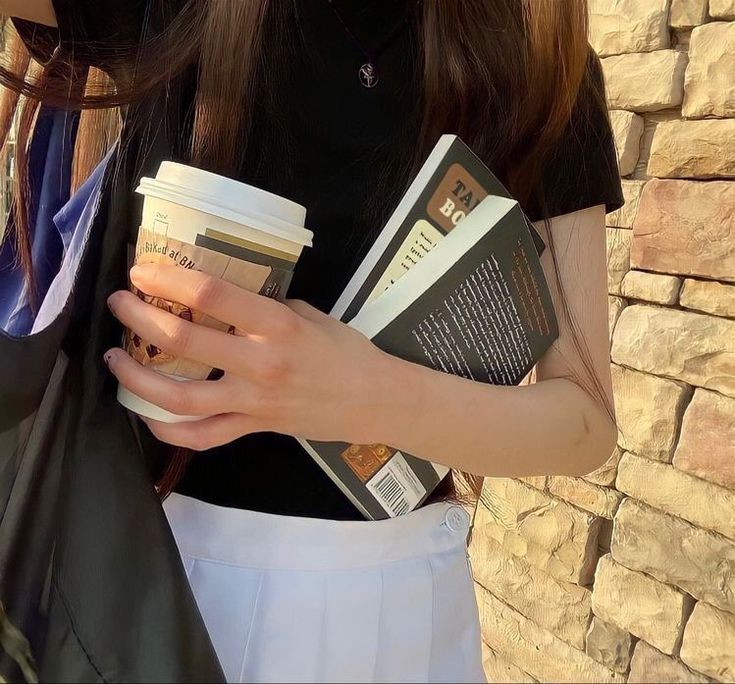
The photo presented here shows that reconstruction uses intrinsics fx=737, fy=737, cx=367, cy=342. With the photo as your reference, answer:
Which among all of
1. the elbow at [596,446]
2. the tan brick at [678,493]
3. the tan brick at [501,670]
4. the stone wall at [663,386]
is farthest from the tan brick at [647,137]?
the tan brick at [501,670]

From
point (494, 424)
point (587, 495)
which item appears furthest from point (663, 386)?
point (494, 424)

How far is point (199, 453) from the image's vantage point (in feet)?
1.97

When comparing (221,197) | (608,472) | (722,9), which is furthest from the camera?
(608,472)

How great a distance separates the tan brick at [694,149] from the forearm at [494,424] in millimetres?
616

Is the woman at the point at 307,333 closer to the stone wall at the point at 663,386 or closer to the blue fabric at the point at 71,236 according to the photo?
the blue fabric at the point at 71,236

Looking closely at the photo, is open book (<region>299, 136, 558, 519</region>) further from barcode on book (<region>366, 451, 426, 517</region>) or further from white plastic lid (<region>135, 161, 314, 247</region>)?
white plastic lid (<region>135, 161, 314, 247</region>)

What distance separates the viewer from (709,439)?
3.70 feet

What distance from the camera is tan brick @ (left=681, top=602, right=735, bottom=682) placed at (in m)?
1.13

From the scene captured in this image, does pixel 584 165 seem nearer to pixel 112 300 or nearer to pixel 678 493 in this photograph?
pixel 112 300

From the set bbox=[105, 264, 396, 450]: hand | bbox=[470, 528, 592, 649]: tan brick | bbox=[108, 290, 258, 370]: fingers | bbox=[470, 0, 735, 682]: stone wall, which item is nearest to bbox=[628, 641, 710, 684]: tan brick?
bbox=[470, 0, 735, 682]: stone wall

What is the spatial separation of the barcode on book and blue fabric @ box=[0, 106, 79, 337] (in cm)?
28

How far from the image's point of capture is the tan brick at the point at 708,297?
1099mm

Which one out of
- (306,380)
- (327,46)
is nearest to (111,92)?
(327,46)

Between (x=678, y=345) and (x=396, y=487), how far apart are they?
77cm
